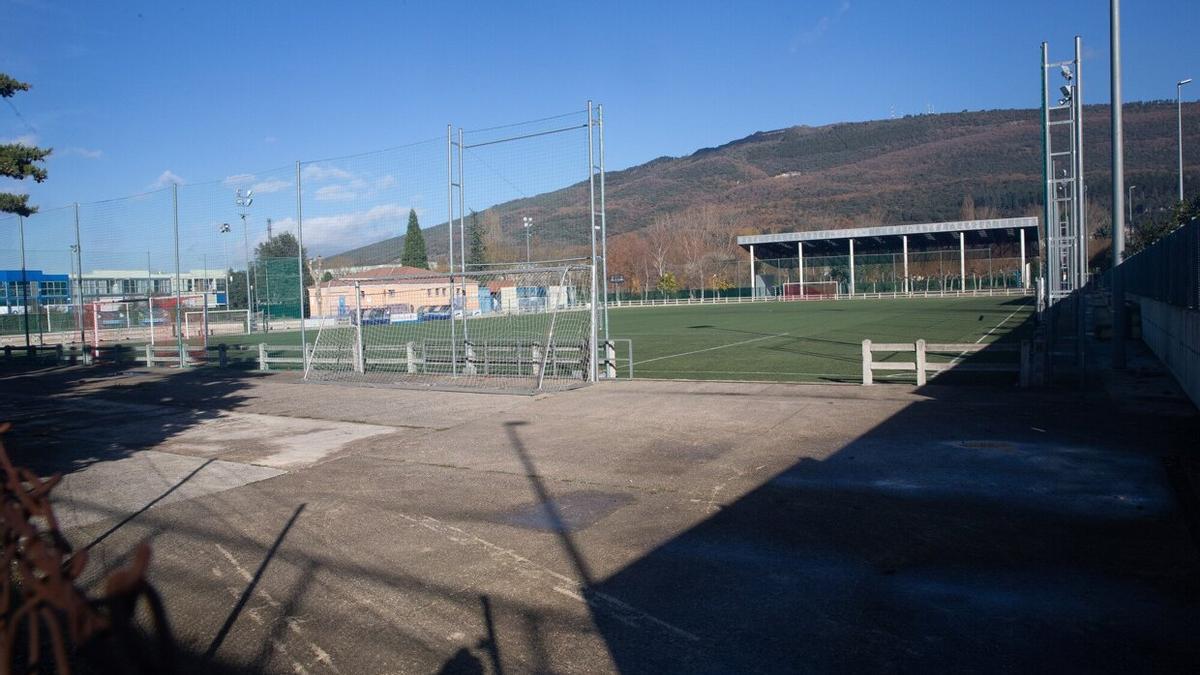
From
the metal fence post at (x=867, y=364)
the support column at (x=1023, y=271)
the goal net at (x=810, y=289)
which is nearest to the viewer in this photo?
the metal fence post at (x=867, y=364)

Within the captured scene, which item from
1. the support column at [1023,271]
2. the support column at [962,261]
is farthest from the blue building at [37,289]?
the support column at [1023,271]

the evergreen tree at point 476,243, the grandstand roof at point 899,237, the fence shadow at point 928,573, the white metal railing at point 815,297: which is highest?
the grandstand roof at point 899,237

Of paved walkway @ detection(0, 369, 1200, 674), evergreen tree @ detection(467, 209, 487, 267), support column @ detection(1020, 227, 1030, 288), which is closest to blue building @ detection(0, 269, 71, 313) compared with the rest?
evergreen tree @ detection(467, 209, 487, 267)

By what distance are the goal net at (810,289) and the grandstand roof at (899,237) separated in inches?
174

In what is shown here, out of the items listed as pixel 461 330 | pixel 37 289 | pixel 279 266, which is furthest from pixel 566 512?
pixel 37 289

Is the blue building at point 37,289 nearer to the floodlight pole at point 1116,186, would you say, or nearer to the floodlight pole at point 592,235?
the floodlight pole at point 592,235

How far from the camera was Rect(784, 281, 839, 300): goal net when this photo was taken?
93562mm

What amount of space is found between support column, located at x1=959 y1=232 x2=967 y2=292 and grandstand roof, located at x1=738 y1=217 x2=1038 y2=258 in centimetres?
68

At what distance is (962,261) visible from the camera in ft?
287

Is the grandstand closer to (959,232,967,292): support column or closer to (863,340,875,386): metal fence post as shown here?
(959,232,967,292): support column

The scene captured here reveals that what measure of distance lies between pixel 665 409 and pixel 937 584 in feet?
29.8

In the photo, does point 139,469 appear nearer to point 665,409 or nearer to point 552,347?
point 665,409

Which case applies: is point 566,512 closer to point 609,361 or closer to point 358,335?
point 609,361

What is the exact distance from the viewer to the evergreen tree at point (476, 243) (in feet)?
76.1
